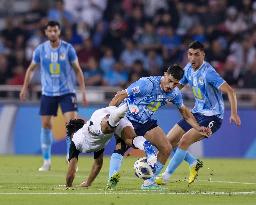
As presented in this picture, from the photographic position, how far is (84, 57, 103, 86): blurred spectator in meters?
24.8

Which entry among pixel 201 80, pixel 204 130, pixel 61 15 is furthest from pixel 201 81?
pixel 61 15

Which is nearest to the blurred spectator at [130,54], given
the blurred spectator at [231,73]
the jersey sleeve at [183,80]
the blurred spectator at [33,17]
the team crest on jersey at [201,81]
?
the blurred spectator at [231,73]

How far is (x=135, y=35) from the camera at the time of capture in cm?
2628

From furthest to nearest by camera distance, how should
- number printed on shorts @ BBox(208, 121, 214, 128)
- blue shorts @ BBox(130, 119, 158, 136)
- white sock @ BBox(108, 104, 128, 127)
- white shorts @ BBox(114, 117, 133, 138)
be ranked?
number printed on shorts @ BBox(208, 121, 214, 128) → blue shorts @ BBox(130, 119, 158, 136) → white shorts @ BBox(114, 117, 133, 138) → white sock @ BBox(108, 104, 128, 127)

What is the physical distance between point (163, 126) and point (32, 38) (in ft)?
15.1

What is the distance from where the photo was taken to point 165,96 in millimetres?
14211

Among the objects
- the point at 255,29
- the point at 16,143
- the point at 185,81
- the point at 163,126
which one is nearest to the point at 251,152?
the point at 163,126

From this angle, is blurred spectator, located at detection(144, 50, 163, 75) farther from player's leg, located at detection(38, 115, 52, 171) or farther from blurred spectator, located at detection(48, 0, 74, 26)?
player's leg, located at detection(38, 115, 52, 171)

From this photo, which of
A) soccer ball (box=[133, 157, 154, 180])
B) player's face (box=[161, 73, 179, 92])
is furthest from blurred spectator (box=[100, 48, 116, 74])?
soccer ball (box=[133, 157, 154, 180])

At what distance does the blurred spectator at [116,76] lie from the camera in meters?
25.0

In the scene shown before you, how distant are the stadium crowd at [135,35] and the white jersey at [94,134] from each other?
1092cm

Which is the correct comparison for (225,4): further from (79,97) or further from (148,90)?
(148,90)

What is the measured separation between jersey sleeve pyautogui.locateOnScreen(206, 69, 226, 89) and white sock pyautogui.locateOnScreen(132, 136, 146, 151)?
7.62 feet

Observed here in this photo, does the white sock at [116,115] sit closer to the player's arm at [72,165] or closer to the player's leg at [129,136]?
the player's leg at [129,136]
